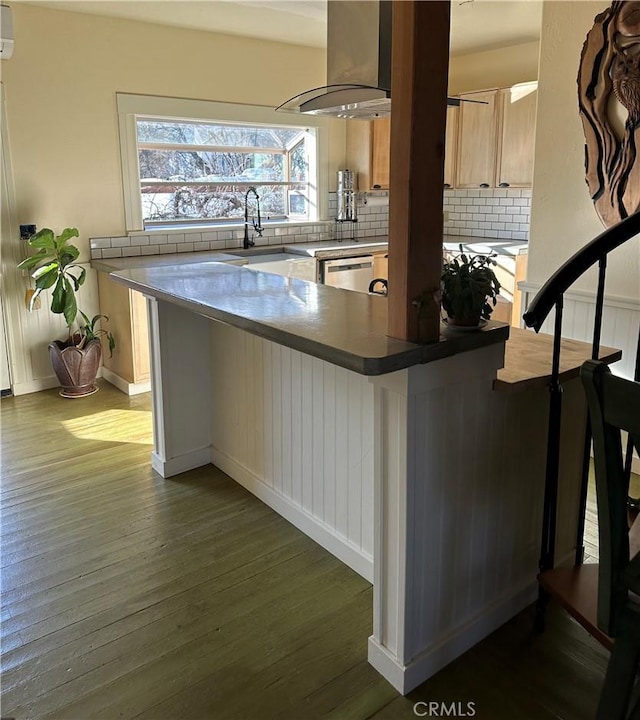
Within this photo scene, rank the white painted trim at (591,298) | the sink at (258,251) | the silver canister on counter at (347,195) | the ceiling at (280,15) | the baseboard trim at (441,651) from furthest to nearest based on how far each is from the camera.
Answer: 1. the silver canister on counter at (347,195)
2. the sink at (258,251)
3. the ceiling at (280,15)
4. the white painted trim at (591,298)
5. the baseboard trim at (441,651)

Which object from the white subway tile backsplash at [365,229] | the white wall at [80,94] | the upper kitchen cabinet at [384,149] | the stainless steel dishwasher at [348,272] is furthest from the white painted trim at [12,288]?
the upper kitchen cabinet at [384,149]

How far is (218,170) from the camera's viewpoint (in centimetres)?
533

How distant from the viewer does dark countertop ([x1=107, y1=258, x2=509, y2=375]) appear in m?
1.64

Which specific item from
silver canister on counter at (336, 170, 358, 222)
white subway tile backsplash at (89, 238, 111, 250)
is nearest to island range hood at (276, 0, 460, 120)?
white subway tile backsplash at (89, 238, 111, 250)

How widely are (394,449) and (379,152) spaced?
14.7ft

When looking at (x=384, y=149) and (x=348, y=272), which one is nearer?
(x=348, y=272)

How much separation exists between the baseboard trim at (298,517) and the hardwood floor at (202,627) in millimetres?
37

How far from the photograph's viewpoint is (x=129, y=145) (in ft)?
15.3

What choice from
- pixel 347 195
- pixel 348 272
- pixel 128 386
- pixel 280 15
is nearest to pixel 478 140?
pixel 347 195

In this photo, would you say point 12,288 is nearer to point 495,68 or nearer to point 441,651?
point 441,651

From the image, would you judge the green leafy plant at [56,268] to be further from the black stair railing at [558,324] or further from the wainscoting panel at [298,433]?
the black stair railing at [558,324]

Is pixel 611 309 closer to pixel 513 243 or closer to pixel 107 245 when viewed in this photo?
pixel 513 243

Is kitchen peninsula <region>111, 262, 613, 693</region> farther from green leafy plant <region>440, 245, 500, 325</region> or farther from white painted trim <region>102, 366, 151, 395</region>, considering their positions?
white painted trim <region>102, 366, 151, 395</region>

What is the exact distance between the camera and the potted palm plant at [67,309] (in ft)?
13.6
